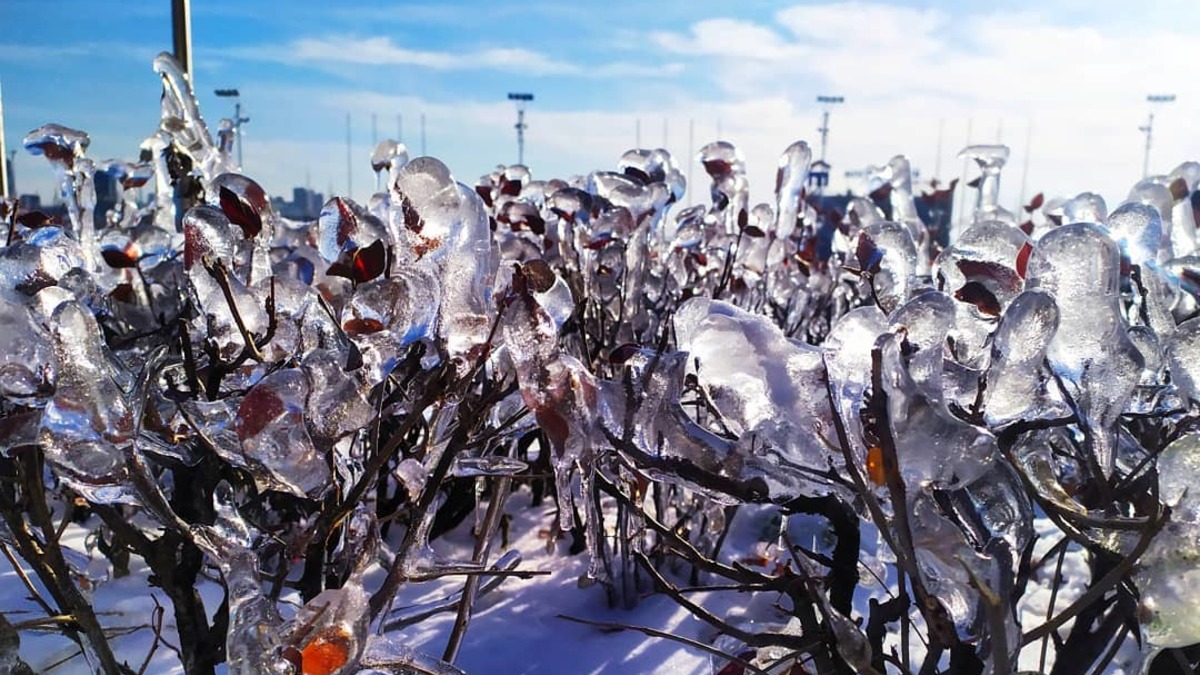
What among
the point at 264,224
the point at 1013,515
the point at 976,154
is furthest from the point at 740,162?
the point at 1013,515

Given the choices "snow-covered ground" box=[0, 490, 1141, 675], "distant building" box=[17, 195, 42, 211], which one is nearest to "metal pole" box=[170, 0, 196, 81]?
"distant building" box=[17, 195, 42, 211]

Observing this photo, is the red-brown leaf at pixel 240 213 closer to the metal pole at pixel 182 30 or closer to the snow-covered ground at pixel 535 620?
the snow-covered ground at pixel 535 620

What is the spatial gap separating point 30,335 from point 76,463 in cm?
16

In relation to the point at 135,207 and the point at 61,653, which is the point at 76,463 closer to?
the point at 61,653

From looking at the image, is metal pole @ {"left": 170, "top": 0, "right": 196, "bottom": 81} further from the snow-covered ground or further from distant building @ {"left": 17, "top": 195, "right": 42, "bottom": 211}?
the snow-covered ground

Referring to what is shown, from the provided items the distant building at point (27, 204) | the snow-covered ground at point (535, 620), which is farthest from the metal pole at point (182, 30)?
the snow-covered ground at point (535, 620)

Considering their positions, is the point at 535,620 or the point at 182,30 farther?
the point at 182,30

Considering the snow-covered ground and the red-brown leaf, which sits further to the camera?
the snow-covered ground

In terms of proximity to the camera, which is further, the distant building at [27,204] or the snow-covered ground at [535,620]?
the distant building at [27,204]


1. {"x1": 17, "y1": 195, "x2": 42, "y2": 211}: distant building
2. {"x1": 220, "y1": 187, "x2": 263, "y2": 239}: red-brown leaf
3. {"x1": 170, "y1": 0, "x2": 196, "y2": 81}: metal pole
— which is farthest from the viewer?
{"x1": 170, "y1": 0, "x2": 196, "y2": 81}: metal pole

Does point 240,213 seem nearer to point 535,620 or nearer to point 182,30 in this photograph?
point 535,620

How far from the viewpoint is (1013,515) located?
1030 millimetres

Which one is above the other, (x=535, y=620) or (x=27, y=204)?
(x=27, y=204)

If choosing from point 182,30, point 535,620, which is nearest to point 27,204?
point 182,30
